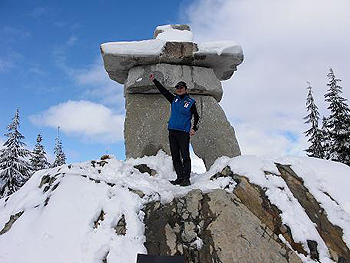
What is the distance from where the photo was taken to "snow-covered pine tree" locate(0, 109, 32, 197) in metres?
16.9

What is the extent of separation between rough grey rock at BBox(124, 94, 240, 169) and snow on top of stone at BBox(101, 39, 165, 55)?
1056 millimetres

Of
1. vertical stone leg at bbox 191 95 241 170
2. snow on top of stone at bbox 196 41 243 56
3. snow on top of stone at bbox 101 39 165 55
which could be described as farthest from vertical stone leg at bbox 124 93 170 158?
snow on top of stone at bbox 196 41 243 56

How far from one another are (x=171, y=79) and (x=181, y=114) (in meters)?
1.98

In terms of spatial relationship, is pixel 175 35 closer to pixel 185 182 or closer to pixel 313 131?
pixel 185 182

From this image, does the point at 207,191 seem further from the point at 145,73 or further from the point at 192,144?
the point at 145,73

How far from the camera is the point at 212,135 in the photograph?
24.6 feet

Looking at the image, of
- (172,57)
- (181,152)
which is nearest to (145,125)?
(172,57)

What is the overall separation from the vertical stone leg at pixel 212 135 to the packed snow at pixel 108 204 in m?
1.53

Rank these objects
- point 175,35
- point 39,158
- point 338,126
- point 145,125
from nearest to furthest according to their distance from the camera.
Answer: point 145,125 → point 175,35 → point 338,126 → point 39,158

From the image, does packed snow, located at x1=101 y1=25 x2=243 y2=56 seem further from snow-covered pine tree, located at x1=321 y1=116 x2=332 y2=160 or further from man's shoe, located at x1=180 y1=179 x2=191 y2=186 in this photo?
snow-covered pine tree, located at x1=321 y1=116 x2=332 y2=160

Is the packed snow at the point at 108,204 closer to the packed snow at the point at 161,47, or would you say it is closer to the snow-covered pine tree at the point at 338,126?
the packed snow at the point at 161,47

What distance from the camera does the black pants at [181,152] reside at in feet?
18.2

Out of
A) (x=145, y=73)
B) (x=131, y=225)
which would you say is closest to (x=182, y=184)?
(x=131, y=225)

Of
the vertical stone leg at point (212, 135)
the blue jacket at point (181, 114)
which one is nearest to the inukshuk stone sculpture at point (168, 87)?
the vertical stone leg at point (212, 135)
